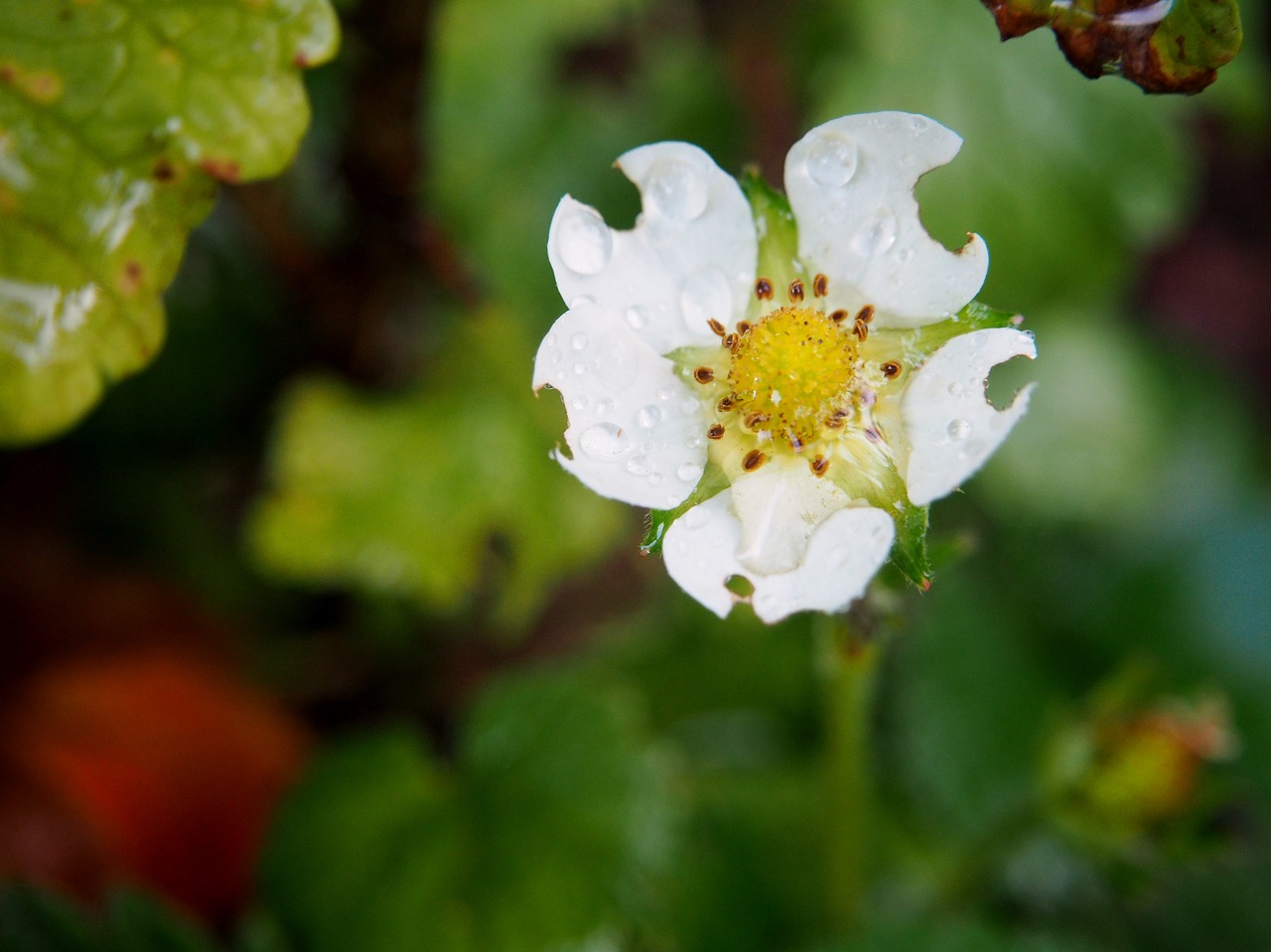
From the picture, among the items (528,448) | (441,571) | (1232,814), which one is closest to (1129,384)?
(1232,814)

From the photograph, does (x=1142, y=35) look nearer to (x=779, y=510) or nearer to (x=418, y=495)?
(x=779, y=510)

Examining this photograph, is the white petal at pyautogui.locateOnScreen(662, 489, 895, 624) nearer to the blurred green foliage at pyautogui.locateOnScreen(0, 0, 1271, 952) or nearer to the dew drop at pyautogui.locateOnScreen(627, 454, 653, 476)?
the dew drop at pyautogui.locateOnScreen(627, 454, 653, 476)

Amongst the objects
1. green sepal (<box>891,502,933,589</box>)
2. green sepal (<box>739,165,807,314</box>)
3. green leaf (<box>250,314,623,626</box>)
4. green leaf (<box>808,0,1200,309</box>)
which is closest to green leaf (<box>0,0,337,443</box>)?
green sepal (<box>739,165,807,314</box>)

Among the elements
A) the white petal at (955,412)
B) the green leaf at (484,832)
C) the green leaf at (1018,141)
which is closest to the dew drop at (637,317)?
the white petal at (955,412)

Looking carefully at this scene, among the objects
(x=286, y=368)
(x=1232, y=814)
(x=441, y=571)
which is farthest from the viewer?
(x=286, y=368)

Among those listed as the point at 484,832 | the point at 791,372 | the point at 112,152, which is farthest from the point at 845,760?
the point at 112,152

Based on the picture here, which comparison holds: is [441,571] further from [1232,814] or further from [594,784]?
[1232,814]
